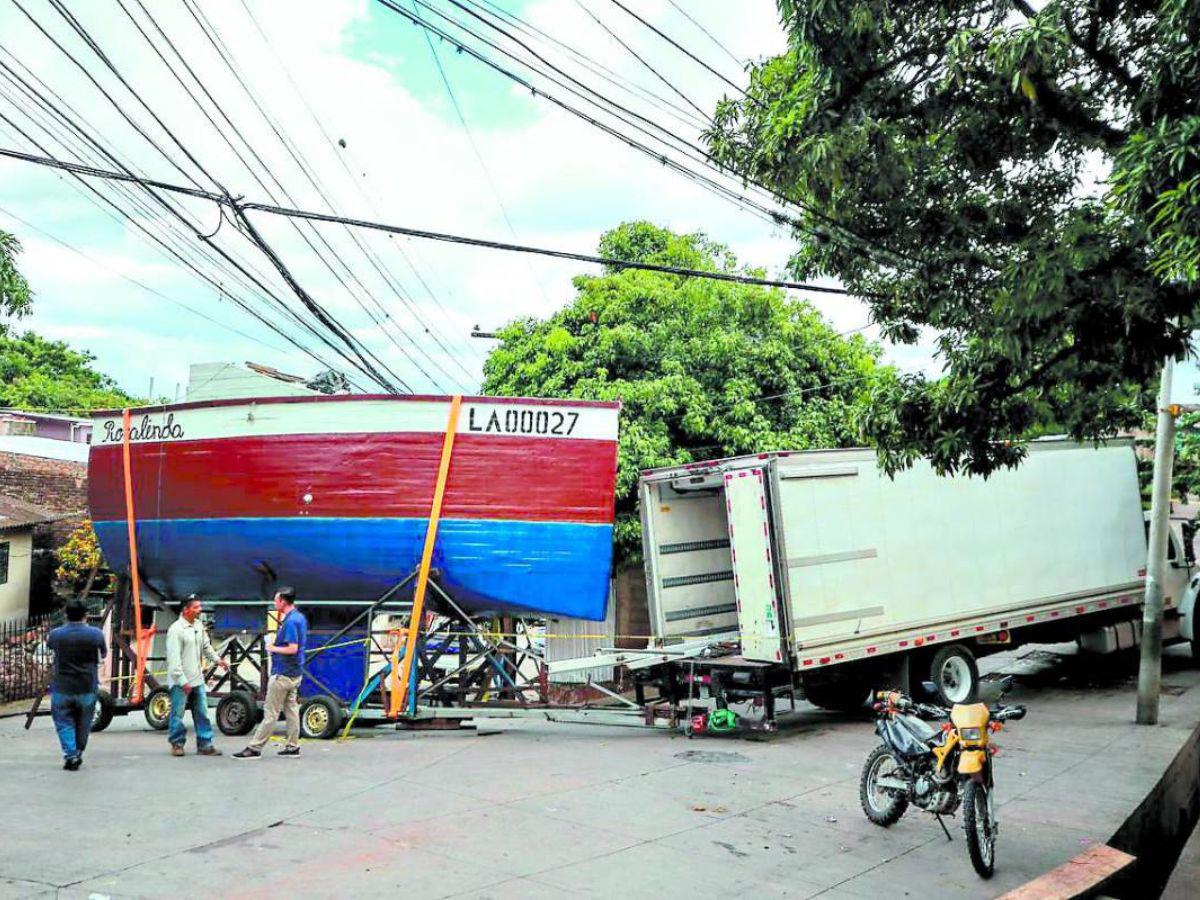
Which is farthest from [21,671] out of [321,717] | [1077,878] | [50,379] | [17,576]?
[50,379]

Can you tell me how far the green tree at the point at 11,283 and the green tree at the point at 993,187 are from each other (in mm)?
5943

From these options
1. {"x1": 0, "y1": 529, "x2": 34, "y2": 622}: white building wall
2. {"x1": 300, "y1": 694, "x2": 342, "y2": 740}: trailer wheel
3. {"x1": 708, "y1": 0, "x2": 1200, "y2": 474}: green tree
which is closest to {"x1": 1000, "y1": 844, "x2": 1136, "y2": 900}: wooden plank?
{"x1": 708, "y1": 0, "x2": 1200, "y2": 474}: green tree

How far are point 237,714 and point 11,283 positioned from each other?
5.18 m

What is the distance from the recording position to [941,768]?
6.92 meters

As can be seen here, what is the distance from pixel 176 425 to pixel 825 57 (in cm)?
916

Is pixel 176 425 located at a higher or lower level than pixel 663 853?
higher

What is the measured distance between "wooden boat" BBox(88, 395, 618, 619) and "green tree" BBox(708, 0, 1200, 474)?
4.26 metres

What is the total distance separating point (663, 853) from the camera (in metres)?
6.75

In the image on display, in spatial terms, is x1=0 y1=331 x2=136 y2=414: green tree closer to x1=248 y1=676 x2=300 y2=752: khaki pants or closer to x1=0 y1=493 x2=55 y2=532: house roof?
x1=0 y1=493 x2=55 y2=532: house roof

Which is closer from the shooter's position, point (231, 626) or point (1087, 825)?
point (1087, 825)

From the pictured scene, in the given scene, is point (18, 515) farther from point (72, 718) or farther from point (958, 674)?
point (958, 674)

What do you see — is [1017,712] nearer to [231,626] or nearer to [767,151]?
[767,151]

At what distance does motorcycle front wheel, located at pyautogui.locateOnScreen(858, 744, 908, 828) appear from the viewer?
7.32 meters

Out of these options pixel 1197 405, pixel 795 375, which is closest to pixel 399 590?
pixel 795 375
